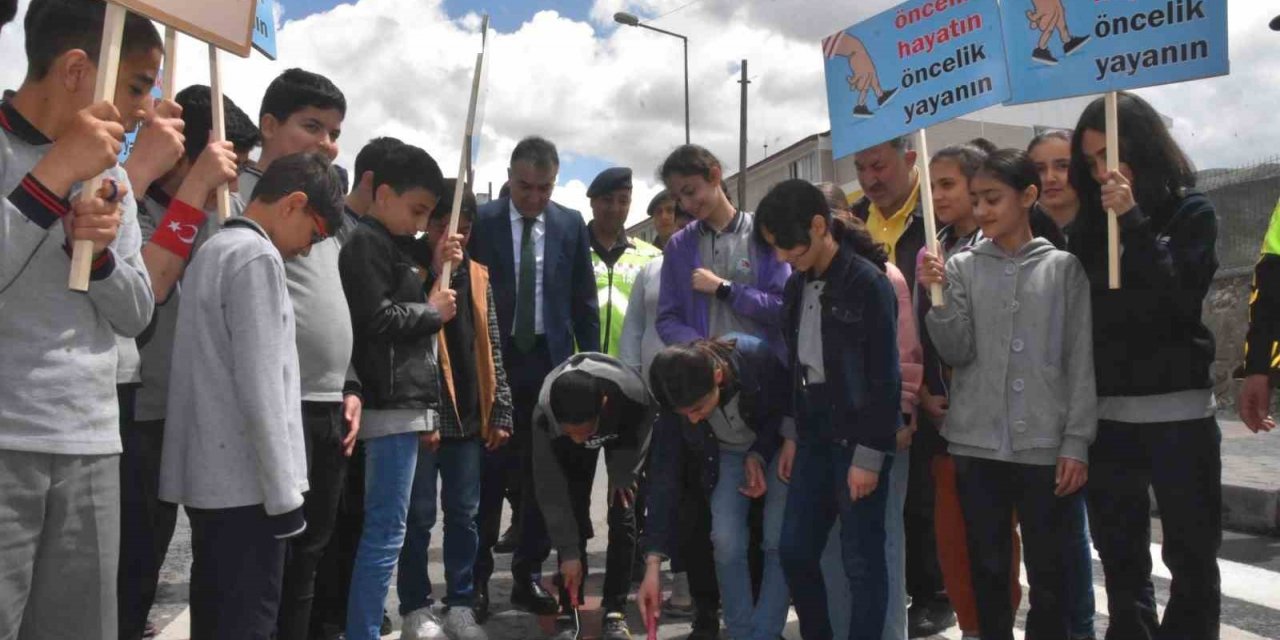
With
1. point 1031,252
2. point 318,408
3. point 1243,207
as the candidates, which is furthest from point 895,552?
point 1243,207

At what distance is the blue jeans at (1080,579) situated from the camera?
331 cm

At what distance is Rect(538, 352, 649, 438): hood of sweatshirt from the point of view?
159 inches

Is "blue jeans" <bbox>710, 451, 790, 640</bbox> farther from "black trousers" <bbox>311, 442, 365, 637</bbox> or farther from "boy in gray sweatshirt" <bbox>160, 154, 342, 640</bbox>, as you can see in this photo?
"boy in gray sweatshirt" <bbox>160, 154, 342, 640</bbox>

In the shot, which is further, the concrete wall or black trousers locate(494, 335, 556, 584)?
the concrete wall

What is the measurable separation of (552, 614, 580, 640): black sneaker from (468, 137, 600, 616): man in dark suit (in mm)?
518

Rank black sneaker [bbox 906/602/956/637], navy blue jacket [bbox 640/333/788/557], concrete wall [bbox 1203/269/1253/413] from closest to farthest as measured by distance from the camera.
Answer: navy blue jacket [bbox 640/333/788/557] < black sneaker [bbox 906/602/956/637] < concrete wall [bbox 1203/269/1253/413]

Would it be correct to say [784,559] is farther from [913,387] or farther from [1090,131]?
[1090,131]

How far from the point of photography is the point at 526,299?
4969mm

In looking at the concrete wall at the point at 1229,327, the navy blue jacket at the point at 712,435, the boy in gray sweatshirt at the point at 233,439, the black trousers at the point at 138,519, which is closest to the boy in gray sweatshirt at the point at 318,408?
the black trousers at the point at 138,519

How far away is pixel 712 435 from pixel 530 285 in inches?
56.2

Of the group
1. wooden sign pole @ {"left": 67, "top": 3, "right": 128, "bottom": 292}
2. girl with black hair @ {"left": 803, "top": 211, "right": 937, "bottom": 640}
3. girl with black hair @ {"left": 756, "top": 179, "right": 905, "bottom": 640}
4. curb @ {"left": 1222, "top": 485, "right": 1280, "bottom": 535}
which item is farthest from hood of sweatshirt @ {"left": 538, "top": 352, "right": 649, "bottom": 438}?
curb @ {"left": 1222, "top": 485, "right": 1280, "bottom": 535}

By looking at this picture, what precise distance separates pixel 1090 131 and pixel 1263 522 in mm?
4321

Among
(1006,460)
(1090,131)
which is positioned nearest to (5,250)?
(1006,460)

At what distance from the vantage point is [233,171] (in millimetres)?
2891
